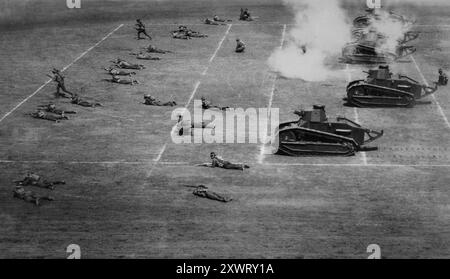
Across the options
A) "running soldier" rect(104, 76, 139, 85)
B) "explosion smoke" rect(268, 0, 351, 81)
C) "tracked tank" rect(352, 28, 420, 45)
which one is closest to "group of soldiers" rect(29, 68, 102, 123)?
"running soldier" rect(104, 76, 139, 85)

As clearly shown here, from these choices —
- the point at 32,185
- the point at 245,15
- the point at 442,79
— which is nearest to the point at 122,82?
the point at 32,185

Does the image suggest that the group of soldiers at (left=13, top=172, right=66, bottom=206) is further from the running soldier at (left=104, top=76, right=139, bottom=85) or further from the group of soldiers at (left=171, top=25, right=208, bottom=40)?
the group of soldiers at (left=171, top=25, right=208, bottom=40)

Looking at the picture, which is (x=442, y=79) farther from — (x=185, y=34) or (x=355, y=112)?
(x=185, y=34)

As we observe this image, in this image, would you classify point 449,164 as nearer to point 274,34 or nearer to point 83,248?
point 83,248

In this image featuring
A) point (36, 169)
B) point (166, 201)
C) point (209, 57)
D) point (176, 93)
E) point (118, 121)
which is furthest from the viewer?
point (209, 57)

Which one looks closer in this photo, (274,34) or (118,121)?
(118,121)

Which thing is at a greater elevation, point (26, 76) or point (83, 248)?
point (26, 76)

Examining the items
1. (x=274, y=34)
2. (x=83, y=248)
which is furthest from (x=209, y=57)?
(x=83, y=248)
